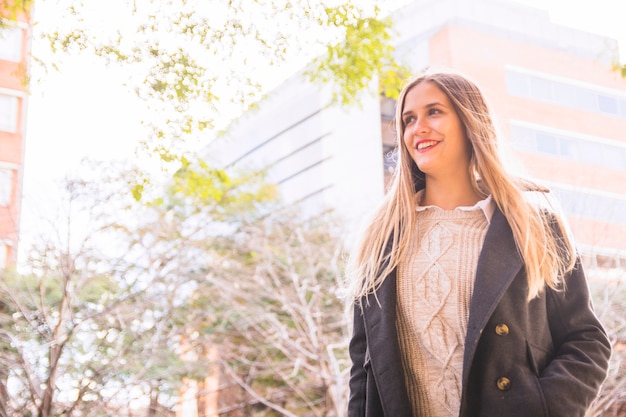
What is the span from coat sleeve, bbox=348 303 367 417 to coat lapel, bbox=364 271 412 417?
8 centimetres

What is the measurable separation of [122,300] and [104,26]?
10.9ft

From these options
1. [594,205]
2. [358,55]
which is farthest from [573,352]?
[594,205]

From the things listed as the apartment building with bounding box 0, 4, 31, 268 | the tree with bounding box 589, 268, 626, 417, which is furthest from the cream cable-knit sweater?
the apartment building with bounding box 0, 4, 31, 268

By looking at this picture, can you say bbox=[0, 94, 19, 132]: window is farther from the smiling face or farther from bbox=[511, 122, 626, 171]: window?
bbox=[511, 122, 626, 171]: window

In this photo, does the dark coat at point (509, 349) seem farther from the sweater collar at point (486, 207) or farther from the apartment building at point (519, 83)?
the apartment building at point (519, 83)

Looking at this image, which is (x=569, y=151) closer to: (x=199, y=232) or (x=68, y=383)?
(x=199, y=232)

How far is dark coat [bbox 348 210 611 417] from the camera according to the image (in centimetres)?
128

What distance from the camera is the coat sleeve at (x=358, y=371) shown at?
1512 mm

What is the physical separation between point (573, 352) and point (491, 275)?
21cm

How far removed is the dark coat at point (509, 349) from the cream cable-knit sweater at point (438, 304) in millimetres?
47

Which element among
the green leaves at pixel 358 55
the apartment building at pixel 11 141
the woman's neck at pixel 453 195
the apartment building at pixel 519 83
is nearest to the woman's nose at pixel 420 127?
the woman's neck at pixel 453 195

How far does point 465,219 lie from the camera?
156 cm

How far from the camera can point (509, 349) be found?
4.30 feet

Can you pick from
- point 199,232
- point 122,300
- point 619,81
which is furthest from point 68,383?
point 619,81
